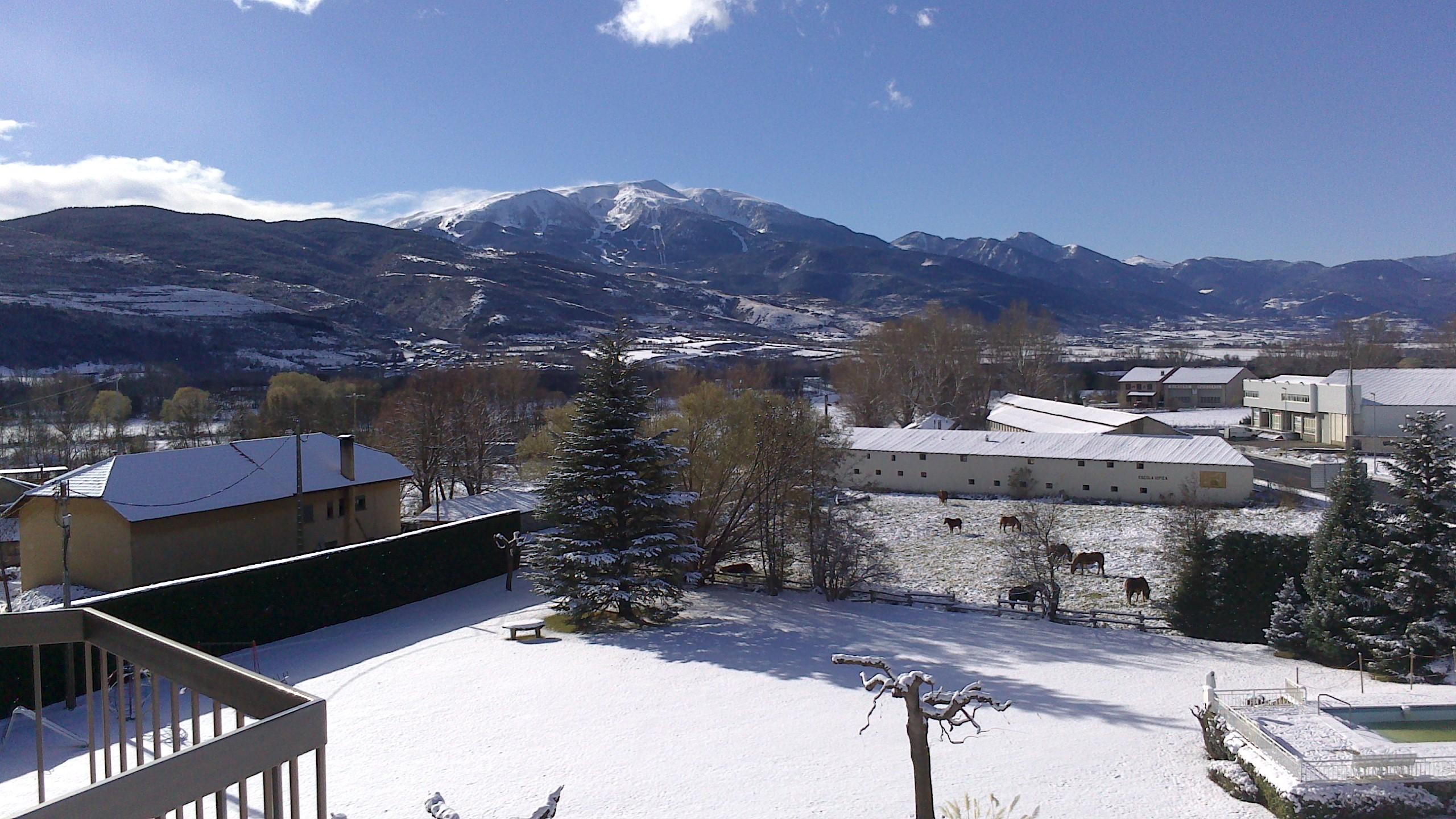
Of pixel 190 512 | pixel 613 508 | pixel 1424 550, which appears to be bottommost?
pixel 1424 550

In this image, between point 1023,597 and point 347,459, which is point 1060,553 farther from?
point 347,459

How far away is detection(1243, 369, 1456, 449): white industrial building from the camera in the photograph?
167 feet

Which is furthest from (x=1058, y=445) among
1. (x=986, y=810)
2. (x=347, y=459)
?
(x=986, y=810)

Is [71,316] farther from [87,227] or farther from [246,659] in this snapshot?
[246,659]

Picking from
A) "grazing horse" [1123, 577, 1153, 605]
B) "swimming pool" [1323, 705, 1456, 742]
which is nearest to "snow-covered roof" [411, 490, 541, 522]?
"grazing horse" [1123, 577, 1153, 605]

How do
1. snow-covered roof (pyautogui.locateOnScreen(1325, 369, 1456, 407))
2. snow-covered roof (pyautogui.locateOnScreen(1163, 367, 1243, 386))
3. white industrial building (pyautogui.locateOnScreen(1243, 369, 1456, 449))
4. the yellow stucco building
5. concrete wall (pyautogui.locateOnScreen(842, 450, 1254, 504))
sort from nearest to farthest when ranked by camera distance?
the yellow stucco building
concrete wall (pyautogui.locateOnScreen(842, 450, 1254, 504))
white industrial building (pyautogui.locateOnScreen(1243, 369, 1456, 449))
snow-covered roof (pyautogui.locateOnScreen(1325, 369, 1456, 407))
snow-covered roof (pyautogui.locateOnScreen(1163, 367, 1243, 386))

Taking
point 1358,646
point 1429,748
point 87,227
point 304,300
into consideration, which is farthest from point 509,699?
point 87,227

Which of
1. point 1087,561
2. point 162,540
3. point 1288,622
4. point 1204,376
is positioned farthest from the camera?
point 1204,376

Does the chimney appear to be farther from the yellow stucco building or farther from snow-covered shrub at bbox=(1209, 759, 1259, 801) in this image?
snow-covered shrub at bbox=(1209, 759, 1259, 801)

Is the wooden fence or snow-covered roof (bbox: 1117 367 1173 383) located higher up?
snow-covered roof (bbox: 1117 367 1173 383)

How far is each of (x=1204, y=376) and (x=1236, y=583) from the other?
245ft

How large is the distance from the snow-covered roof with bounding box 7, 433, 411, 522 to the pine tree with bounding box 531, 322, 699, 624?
10712 mm

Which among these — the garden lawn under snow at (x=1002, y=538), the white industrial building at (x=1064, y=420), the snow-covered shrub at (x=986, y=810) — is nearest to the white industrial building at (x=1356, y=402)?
the white industrial building at (x=1064, y=420)

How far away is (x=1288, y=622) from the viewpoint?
19.6 meters
